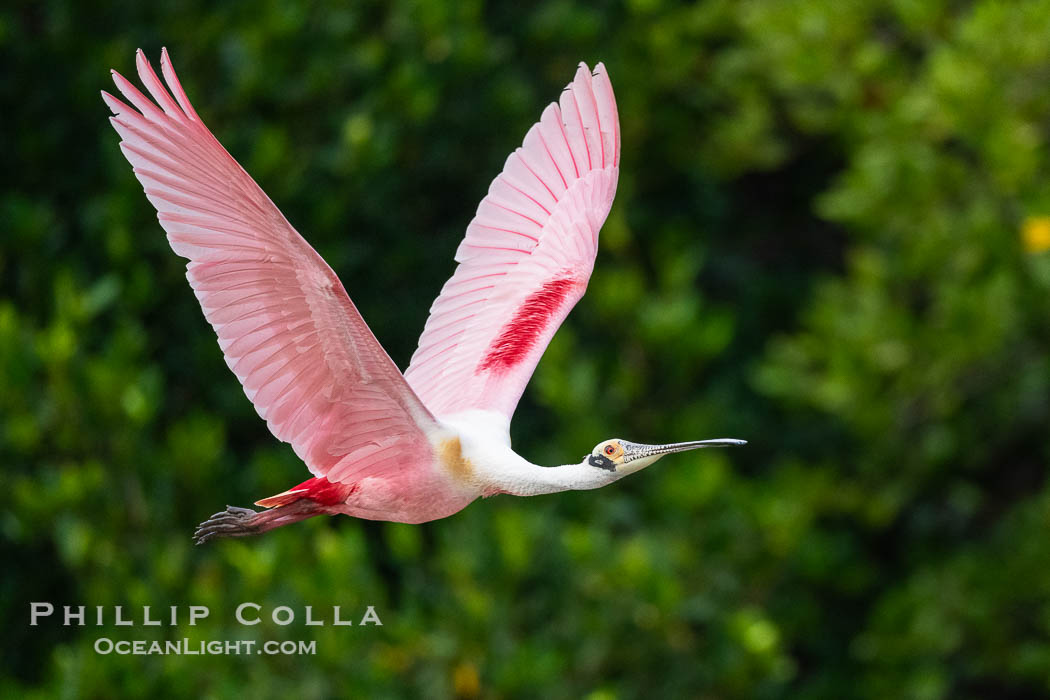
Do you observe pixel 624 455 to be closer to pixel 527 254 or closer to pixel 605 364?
→ pixel 527 254

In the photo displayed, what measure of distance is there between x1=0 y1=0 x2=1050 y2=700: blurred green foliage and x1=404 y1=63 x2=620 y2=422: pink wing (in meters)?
2.88

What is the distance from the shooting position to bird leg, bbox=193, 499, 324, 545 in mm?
2459

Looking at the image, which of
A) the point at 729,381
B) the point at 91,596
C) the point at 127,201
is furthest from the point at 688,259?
the point at 91,596

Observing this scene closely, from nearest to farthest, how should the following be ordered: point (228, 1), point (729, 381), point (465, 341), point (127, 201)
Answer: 1. point (465, 341)
2. point (127, 201)
3. point (228, 1)
4. point (729, 381)

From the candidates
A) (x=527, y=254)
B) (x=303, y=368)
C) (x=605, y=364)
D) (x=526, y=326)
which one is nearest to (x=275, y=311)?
(x=303, y=368)

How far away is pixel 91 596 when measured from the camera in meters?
6.13

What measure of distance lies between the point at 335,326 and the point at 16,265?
458 centimetres

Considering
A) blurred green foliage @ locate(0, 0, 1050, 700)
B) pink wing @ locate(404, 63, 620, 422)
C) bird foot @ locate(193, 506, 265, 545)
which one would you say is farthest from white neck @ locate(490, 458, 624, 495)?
blurred green foliage @ locate(0, 0, 1050, 700)

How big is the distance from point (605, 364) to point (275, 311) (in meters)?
5.37

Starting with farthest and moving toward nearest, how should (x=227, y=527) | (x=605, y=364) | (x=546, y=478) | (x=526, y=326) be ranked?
1. (x=605, y=364)
2. (x=526, y=326)
3. (x=227, y=527)
4. (x=546, y=478)

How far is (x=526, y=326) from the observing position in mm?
3064

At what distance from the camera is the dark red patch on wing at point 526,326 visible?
9.79ft

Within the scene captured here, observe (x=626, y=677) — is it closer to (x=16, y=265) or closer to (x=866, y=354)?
(x=866, y=354)

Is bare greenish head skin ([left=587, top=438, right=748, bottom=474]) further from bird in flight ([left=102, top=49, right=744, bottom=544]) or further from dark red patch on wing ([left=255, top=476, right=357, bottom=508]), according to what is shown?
dark red patch on wing ([left=255, top=476, right=357, bottom=508])
